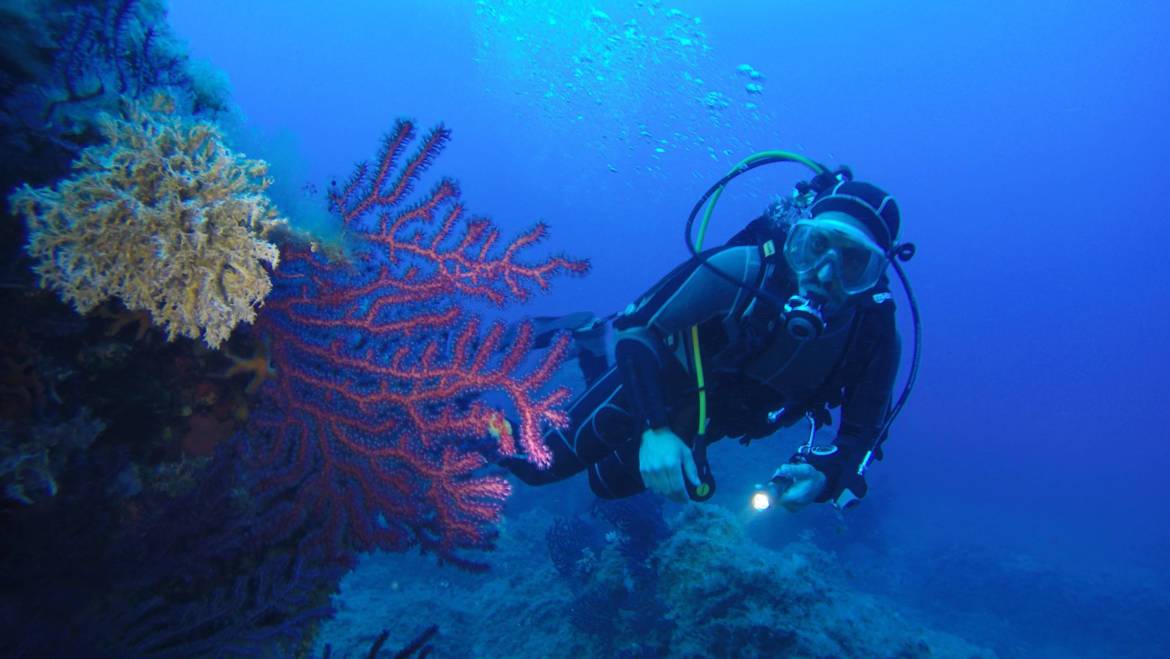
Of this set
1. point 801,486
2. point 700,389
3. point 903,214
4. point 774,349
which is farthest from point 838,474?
point 903,214

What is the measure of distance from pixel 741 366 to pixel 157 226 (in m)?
3.69

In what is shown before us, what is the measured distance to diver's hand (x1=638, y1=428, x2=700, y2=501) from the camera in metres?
3.22

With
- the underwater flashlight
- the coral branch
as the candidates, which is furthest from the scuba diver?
the coral branch

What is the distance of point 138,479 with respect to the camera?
254 cm

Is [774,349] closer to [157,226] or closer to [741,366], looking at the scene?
[741,366]

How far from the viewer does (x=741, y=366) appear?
163 inches

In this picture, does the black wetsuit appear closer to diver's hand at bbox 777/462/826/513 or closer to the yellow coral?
diver's hand at bbox 777/462/826/513

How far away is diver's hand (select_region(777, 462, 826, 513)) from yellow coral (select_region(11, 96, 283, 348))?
3.23 meters

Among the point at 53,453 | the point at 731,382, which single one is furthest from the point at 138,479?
the point at 731,382

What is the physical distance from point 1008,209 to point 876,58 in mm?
72493

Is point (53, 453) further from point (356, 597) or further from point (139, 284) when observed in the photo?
point (356, 597)

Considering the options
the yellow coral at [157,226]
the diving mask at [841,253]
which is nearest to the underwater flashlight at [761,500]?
the diving mask at [841,253]

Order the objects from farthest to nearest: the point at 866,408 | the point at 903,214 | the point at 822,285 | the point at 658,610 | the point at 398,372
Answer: the point at 903,214, the point at 658,610, the point at 866,408, the point at 822,285, the point at 398,372

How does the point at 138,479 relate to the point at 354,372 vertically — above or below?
below
